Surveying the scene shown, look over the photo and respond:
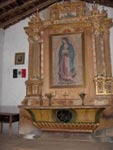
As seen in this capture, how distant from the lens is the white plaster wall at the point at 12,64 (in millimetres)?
7473

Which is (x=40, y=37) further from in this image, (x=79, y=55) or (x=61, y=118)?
(x=61, y=118)

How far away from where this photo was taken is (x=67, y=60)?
7.02m

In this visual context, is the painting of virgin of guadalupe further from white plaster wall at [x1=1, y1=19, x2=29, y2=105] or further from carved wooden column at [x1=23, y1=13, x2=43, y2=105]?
white plaster wall at [x1=1, y1=19, x2=29, y2=105]

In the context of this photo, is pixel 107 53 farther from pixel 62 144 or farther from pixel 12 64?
pixel 12 64

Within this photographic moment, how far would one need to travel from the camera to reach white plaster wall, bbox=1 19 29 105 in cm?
747

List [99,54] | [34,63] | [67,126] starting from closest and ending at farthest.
Result: 1. [67,126]
2. [99,54]
3. [34,63]

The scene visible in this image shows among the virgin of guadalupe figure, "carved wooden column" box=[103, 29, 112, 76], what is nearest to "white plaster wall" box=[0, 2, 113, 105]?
the virgin of guadalupe figure

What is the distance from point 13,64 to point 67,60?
5.92ft

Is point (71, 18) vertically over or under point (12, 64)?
over

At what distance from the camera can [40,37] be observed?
24.3ft

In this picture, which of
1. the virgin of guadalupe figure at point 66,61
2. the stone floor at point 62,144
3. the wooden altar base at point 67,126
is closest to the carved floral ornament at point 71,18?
the virgin of guadalupe figure at point 66,61

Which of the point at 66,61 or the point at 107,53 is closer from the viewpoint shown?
the point at 107,53

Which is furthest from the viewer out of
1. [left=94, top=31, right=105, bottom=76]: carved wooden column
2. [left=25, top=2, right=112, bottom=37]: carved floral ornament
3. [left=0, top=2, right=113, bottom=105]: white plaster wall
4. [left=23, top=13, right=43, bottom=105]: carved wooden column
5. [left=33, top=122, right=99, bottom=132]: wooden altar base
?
[left=0, top=2, right=113, bottom=105]: white plaster wall

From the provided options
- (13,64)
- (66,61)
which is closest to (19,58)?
(13,64)
